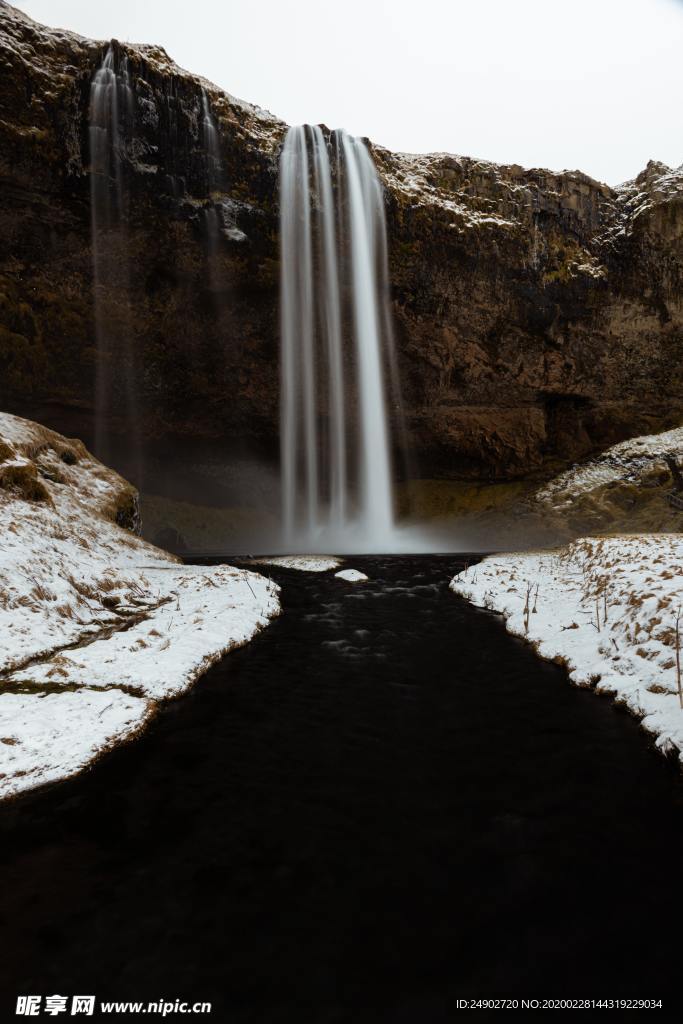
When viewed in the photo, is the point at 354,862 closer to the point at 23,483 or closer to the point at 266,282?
the point at 23,483

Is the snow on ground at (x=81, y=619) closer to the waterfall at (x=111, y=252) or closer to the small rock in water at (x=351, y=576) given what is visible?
the small rock in water at (x=351, y=576)

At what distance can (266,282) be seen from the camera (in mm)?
29453

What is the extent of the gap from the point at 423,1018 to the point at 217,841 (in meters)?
2.09

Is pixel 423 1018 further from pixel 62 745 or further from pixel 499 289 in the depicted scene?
pixel 499 289

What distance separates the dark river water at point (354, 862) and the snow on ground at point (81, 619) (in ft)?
2.10

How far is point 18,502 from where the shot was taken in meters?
12.5

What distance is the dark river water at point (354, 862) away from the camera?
279 centimetres

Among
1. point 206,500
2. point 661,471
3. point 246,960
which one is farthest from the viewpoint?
point 206,500

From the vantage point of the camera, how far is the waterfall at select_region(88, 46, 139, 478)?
2225 cm

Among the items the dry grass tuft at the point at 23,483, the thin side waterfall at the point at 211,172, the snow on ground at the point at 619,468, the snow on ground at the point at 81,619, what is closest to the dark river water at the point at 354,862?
the snow on ground at the point at 81,619

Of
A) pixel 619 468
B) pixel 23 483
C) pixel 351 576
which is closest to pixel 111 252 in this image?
pixel 23 483

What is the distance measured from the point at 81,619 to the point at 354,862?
754 centimetres

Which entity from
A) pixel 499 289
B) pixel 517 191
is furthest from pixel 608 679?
pixel 517 191

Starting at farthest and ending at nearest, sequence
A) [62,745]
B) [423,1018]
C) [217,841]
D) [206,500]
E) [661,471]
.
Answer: [206,500], [661,471], [62,745], [217,841], [423,1018]
